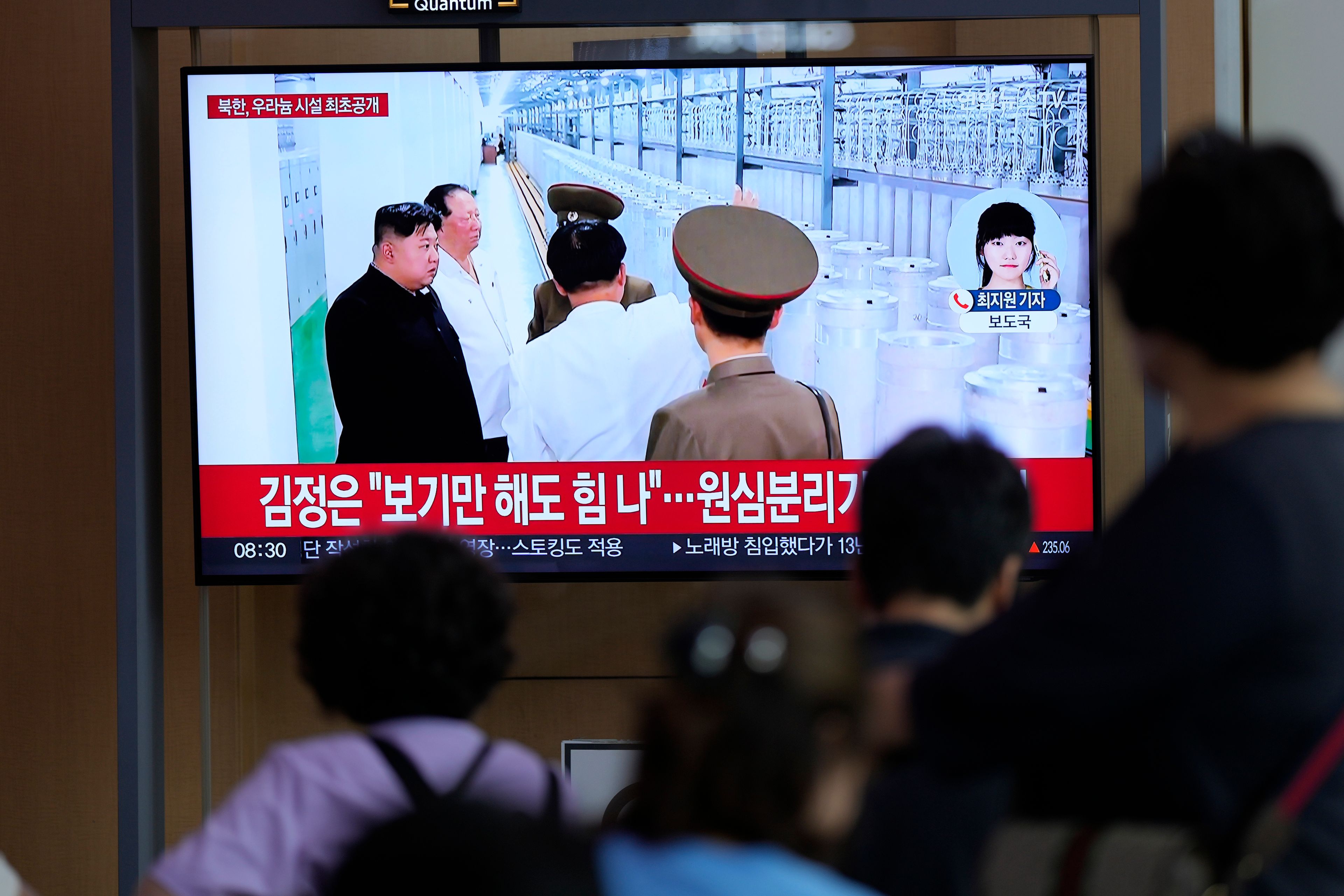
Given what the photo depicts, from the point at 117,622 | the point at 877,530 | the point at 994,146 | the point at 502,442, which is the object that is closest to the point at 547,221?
the point at 502,442

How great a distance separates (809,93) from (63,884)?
283 cm

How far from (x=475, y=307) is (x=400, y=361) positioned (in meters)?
0.22

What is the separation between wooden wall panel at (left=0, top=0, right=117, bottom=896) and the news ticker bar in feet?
2.15

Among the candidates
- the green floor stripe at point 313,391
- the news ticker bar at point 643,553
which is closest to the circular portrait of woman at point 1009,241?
the news ticker bar at point 643,553

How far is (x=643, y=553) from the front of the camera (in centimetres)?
292

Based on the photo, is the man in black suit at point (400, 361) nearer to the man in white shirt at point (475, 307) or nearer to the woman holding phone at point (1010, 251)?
the man in white shirt at point (475, 307)

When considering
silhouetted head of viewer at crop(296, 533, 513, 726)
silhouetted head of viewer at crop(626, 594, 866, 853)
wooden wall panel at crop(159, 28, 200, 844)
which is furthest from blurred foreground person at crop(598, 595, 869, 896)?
wooden wall panel at crop(159, 28, 200, 844)

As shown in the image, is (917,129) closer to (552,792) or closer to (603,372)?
(603,372)

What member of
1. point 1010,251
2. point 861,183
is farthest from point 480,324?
point 1010,251

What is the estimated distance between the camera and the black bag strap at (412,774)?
1229 millimetres

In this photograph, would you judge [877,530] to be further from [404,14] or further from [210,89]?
[210,89]

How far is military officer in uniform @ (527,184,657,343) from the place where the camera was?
2.96 m

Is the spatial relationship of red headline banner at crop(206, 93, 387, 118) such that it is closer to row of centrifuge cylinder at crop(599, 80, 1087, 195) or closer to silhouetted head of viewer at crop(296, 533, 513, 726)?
row of centrifuge cylinder at crop(599, 80, 1087, 195)

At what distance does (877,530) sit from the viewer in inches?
51.5
